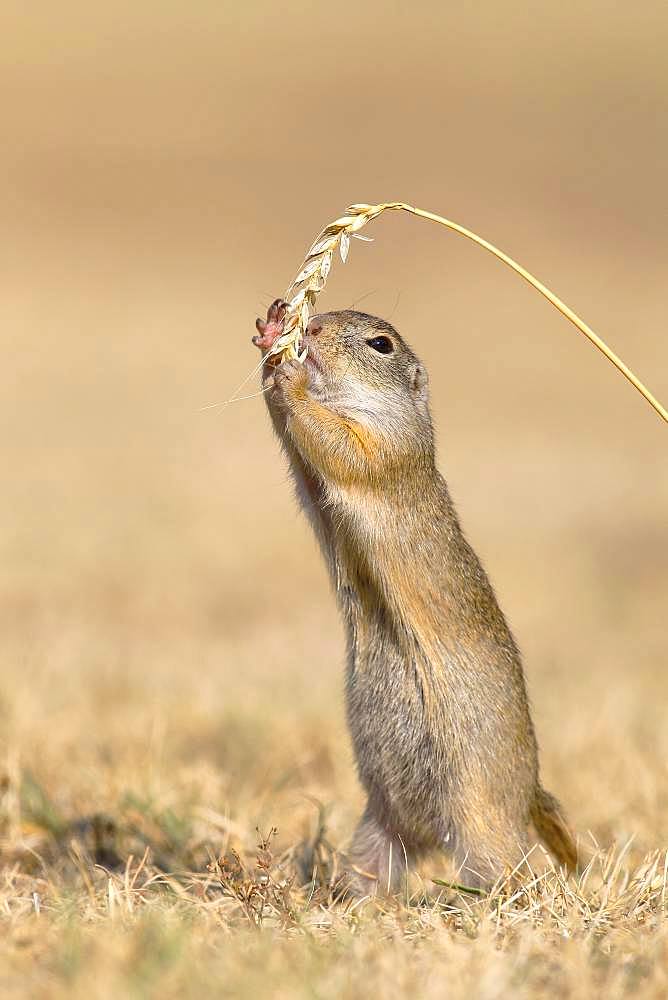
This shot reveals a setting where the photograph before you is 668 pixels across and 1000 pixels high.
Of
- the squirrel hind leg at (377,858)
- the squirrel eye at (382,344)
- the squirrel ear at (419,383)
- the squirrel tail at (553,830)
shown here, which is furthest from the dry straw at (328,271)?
the squirrel hind leg at (377,858)

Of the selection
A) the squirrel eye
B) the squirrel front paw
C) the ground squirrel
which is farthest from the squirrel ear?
the squirrel front paw

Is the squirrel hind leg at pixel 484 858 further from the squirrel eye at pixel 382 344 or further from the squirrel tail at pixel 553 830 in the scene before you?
the squirrel eye at pixel 382 344

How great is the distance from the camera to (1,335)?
21406 mm

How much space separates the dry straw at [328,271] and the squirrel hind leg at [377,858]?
1575 millimetres

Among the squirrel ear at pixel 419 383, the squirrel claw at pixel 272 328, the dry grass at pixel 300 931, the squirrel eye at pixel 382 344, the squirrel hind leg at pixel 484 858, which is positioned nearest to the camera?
the dry grass at pixel 300 931

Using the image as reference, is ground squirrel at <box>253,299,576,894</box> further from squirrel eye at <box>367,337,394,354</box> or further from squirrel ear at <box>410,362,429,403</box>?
squirrel ear at <box>410,362,429,403</box>

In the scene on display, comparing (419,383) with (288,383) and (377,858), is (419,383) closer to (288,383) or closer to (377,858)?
(288,383)

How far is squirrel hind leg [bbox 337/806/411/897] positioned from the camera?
4.60 meters

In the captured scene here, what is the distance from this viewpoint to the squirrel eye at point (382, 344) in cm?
491

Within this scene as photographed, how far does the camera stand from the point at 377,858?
184 inches

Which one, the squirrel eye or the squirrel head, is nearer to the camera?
the squirrel head

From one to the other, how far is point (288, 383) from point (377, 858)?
158 cm

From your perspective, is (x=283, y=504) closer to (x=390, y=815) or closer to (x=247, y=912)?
(x=390, y=815)

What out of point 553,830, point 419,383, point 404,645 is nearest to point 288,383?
point 419,383
